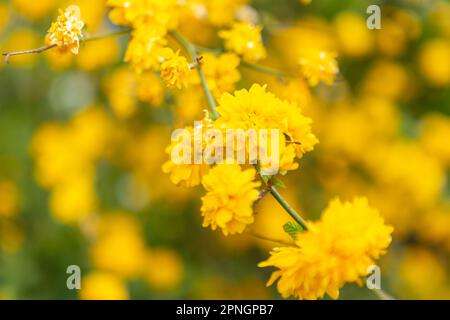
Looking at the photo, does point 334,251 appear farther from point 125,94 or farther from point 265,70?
point 125,94

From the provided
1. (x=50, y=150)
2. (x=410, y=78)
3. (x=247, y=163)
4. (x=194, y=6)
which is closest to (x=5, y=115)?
(x=50, y=150)

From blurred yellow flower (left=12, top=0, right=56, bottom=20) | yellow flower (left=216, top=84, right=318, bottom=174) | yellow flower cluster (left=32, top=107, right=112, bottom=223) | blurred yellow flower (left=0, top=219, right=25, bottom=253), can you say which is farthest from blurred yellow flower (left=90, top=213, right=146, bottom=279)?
yellow flower (left=216, top=84, right=318, bottom=174)

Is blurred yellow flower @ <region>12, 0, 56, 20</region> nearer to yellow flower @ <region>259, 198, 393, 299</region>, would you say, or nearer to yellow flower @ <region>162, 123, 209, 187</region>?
yellow flower @ <region>162, 123, 209, 187</region>

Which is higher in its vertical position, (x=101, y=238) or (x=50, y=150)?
(x=50, y=150)

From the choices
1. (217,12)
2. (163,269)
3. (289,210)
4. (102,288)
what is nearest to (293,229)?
(289,210)

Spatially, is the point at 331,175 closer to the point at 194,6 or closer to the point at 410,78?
the point at 410,78

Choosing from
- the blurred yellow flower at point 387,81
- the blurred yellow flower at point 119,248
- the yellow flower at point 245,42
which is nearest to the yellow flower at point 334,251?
the yellow flower at point 245,42

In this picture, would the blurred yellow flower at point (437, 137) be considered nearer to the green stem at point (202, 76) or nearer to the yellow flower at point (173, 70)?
the green stem at point (202, 76)
